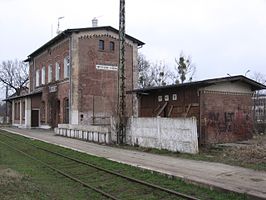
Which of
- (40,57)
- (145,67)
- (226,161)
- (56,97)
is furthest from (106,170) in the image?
(145,67)

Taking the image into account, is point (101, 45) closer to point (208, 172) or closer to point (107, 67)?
point (107, 67)

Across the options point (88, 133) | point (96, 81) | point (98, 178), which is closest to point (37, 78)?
point (96, 81)

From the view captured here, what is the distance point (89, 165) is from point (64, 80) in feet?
83.7

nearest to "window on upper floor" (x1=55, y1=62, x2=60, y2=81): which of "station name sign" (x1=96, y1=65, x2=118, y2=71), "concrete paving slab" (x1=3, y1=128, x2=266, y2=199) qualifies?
"station name sign" (x1=96, y1=65, x2=118, y2=71)

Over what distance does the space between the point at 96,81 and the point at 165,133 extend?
19853 mm

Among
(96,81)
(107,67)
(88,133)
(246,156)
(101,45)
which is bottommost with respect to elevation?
(246,156)

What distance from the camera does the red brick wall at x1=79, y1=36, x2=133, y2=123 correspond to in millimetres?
37562

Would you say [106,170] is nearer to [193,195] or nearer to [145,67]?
Answer: [193,195]

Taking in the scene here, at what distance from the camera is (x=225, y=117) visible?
21438 mm

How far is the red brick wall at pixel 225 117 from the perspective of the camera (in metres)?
20.6

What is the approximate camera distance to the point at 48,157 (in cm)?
1839

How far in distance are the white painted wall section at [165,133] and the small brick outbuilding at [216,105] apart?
211 cm

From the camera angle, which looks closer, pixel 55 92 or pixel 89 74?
pixel 89 74

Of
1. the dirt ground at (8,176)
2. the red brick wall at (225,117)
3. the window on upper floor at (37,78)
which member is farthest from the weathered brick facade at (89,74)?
the dirt ground at (8,176)
